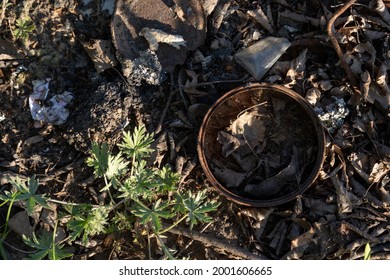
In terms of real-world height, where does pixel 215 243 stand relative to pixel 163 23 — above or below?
below

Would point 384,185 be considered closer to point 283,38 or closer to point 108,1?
point 283,38

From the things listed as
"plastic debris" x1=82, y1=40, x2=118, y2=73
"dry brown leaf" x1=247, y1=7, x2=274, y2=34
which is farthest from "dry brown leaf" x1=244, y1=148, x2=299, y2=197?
"plastic debris" x1=82, y1=40, x2=118, y2=73

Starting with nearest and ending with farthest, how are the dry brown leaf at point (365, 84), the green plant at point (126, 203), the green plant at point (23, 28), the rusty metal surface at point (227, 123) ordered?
the green plant at point (126, 203) → the rusty metal surface at point (227, 123) → the dry brown leaf at point (365, 84) → the green plant at point (23, 28)

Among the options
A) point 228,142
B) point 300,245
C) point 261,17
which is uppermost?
point 261,17

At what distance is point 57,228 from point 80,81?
0.83m

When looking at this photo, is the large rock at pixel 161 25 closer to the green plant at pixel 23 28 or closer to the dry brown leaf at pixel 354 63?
the green plant at pixel 23 28

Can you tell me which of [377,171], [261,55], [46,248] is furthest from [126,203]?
[377,171]

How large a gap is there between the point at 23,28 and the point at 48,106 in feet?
1.54

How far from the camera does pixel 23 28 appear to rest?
10.4ft

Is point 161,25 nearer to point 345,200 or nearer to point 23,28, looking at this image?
point 23,28

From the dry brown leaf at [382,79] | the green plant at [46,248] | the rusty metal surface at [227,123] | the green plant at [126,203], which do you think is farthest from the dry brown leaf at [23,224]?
the dry brown leaf at [382,79]

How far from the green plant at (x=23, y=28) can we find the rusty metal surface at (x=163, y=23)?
0.49 meters

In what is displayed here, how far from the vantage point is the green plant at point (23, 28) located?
10.4 ft
